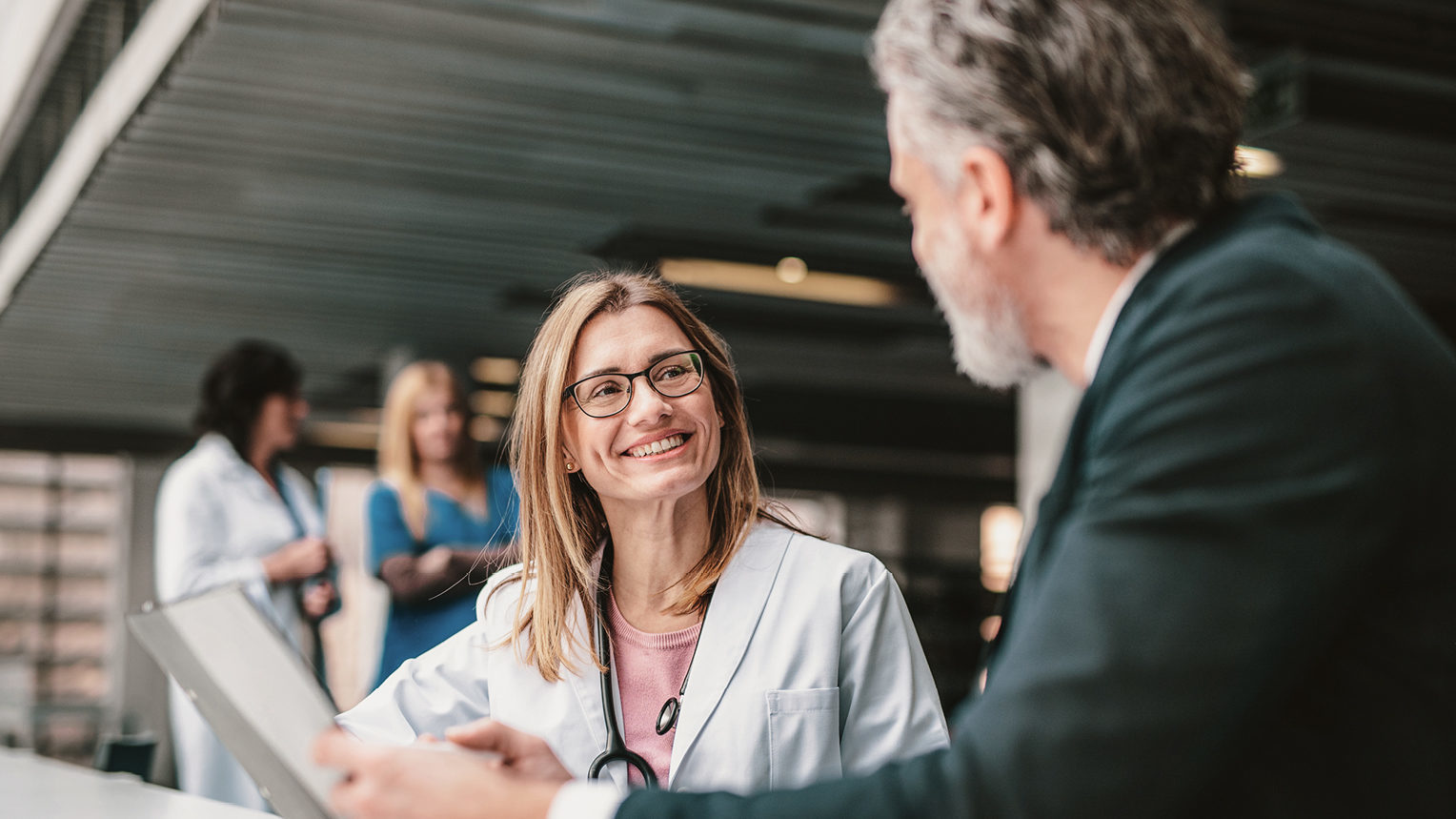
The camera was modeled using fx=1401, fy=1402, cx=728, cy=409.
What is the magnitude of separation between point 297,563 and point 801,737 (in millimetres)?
2232

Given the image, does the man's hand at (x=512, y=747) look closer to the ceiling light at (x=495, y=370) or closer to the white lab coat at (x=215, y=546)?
the white lab coat at (x=215, y=546)

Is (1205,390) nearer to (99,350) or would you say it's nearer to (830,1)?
(830,1)

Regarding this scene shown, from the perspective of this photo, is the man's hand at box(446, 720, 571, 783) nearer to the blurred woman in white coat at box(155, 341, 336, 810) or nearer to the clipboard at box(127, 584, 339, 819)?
the clipboard at box(127, 584, 339, 819)

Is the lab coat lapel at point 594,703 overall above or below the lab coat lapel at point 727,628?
below

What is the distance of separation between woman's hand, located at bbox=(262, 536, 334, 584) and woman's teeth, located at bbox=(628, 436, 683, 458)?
194 centimetres

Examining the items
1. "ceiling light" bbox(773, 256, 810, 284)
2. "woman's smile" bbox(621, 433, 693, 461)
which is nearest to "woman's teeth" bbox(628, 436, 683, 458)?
"woman's smile" bbox(621, 433, 693, 461)

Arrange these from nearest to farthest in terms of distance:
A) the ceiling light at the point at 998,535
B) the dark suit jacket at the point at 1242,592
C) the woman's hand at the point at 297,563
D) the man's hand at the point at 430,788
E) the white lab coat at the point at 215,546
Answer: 1. the dark suit jacket at the point at 1242,592
2. the man's hand at the point at 430,788
3. the white lab coat at the point at 215,546
4. the woman's hand at the point at 297,563
5. the ceiling light at the point at 998,535

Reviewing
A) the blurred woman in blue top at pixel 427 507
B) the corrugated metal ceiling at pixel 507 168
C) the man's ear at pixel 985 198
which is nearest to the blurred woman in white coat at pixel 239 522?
the blurred woman in blue top at pixel 427 507

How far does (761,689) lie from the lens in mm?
1755

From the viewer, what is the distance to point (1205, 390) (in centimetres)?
87

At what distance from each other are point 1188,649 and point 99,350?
38.8ft

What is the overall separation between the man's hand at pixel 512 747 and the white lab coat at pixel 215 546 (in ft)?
7.90

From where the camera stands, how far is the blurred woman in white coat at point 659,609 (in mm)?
1753

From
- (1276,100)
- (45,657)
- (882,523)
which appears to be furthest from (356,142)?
(882,523)
